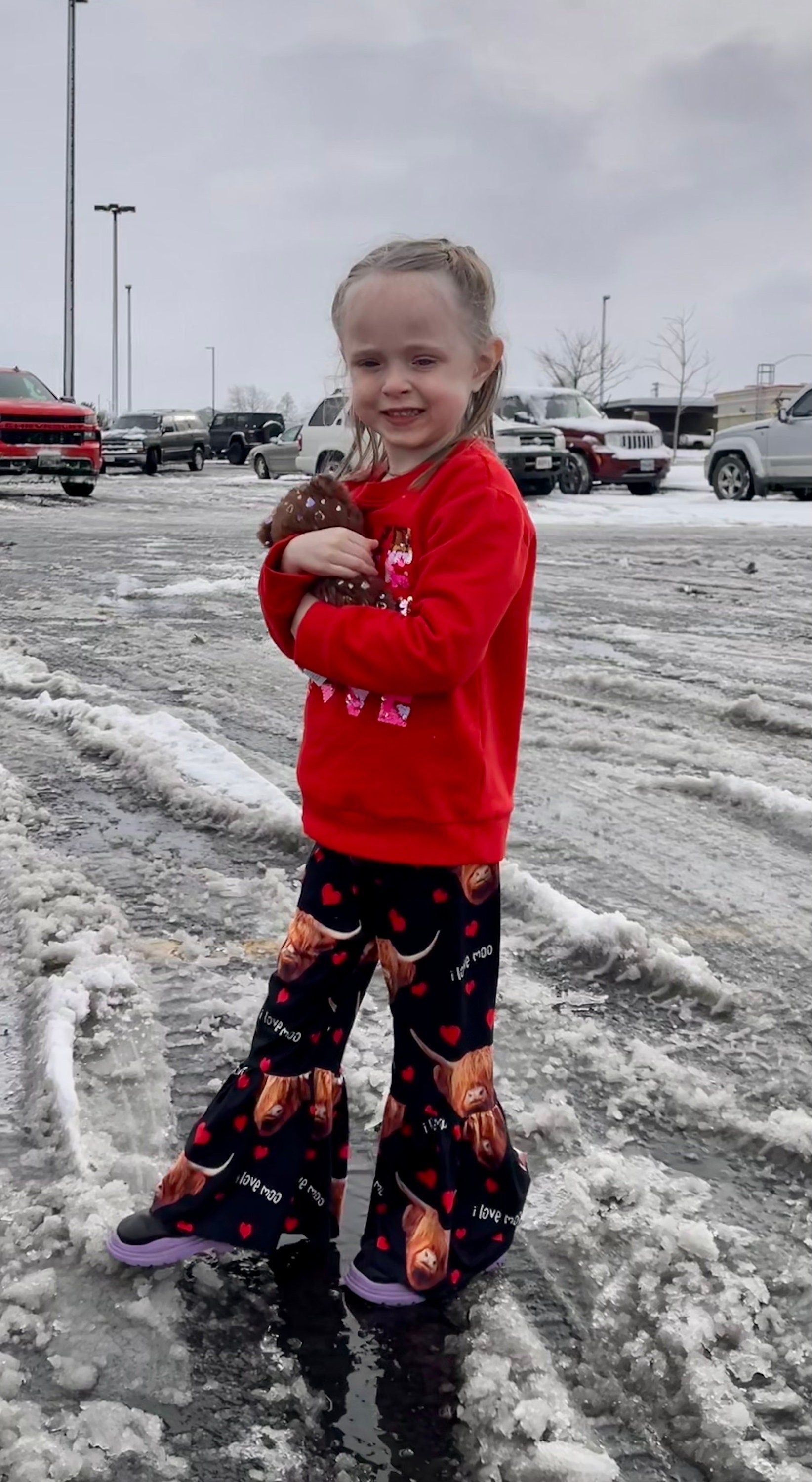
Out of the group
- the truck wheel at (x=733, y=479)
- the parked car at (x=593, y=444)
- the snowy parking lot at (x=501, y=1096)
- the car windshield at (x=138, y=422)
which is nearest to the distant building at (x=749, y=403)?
the car windshield at (x=138, y=422)

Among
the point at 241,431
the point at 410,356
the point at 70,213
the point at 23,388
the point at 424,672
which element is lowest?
the point at 424,672

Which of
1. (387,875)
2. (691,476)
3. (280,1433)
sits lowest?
(280,1433)

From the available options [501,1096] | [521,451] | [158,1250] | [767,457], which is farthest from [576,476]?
[158,1250]

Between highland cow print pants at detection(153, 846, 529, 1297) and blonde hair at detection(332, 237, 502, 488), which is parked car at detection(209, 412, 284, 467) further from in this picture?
highland cow print pants at detection(153, 846, 529, 1297)

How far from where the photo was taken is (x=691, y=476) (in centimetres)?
2767

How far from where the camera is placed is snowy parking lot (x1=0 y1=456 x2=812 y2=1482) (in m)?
1.79

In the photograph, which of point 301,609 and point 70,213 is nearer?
point 301,609

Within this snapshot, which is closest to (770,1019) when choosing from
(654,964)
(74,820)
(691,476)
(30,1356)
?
(654,964)

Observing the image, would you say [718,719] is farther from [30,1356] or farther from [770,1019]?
[30,1356]

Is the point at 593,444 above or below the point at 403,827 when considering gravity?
above

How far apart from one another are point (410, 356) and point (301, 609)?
1.27ft

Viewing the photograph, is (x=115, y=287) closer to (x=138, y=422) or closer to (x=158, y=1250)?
(x=138, y=422)

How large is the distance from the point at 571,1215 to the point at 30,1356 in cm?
90

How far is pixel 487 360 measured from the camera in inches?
76.9
